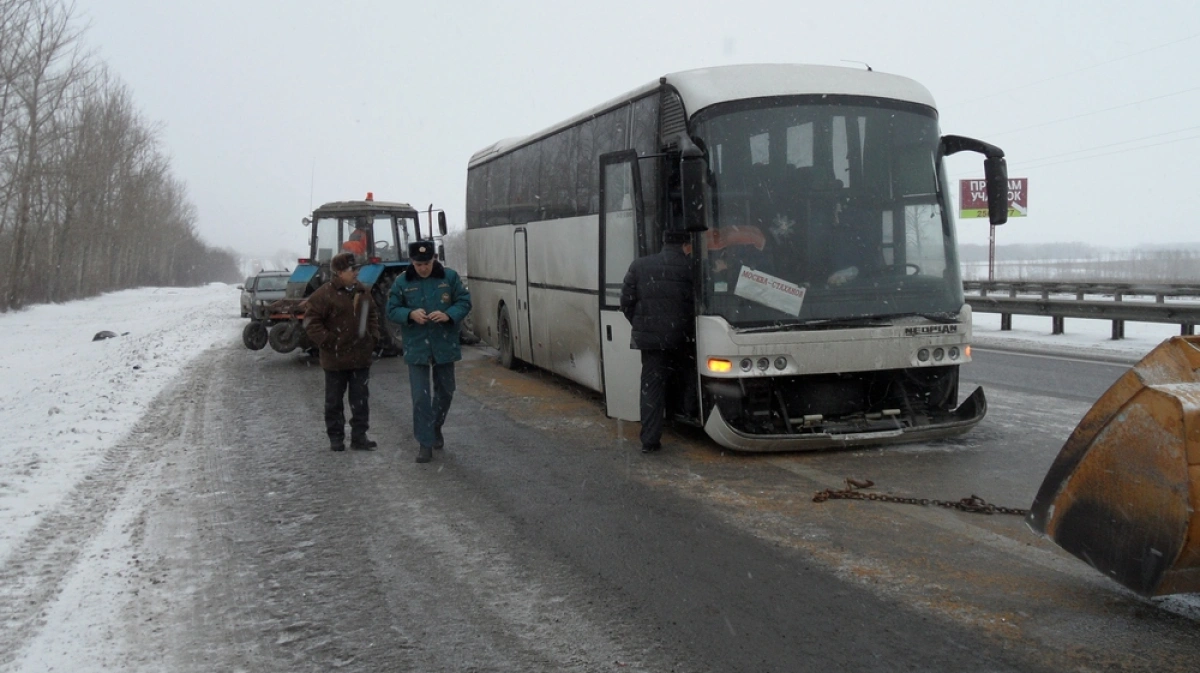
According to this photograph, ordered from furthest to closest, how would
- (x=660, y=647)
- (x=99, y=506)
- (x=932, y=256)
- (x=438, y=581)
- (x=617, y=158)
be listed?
1. (x=617, y=158)
2. (x=932, y=256)
3. (x=99, y=506)
4. (x=438, y=581)
5. (x=660, y=647)

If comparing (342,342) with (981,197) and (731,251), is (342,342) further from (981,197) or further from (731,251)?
(981,197)

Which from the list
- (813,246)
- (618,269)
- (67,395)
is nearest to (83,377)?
(67,395)

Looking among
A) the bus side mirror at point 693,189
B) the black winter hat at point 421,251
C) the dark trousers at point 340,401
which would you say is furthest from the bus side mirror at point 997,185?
the dark trousers at point 340,401

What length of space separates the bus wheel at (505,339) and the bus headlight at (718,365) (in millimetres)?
7534

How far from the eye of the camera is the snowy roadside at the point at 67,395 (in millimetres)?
7387

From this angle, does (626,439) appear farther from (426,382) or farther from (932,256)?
(932,256)

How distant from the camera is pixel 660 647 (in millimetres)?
4203

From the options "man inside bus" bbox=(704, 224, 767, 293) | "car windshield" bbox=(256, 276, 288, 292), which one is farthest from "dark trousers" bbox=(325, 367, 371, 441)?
"car windshield" bbox=(256, 276, 288, 292)

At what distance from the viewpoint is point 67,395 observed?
13.3 meters

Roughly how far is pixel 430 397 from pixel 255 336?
34.9 feet

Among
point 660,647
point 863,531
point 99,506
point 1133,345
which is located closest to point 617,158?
point 863,531

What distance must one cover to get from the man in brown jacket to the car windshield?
18.6 metres

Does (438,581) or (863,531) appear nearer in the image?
(438,581)

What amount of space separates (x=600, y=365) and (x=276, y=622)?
632 centimetres
